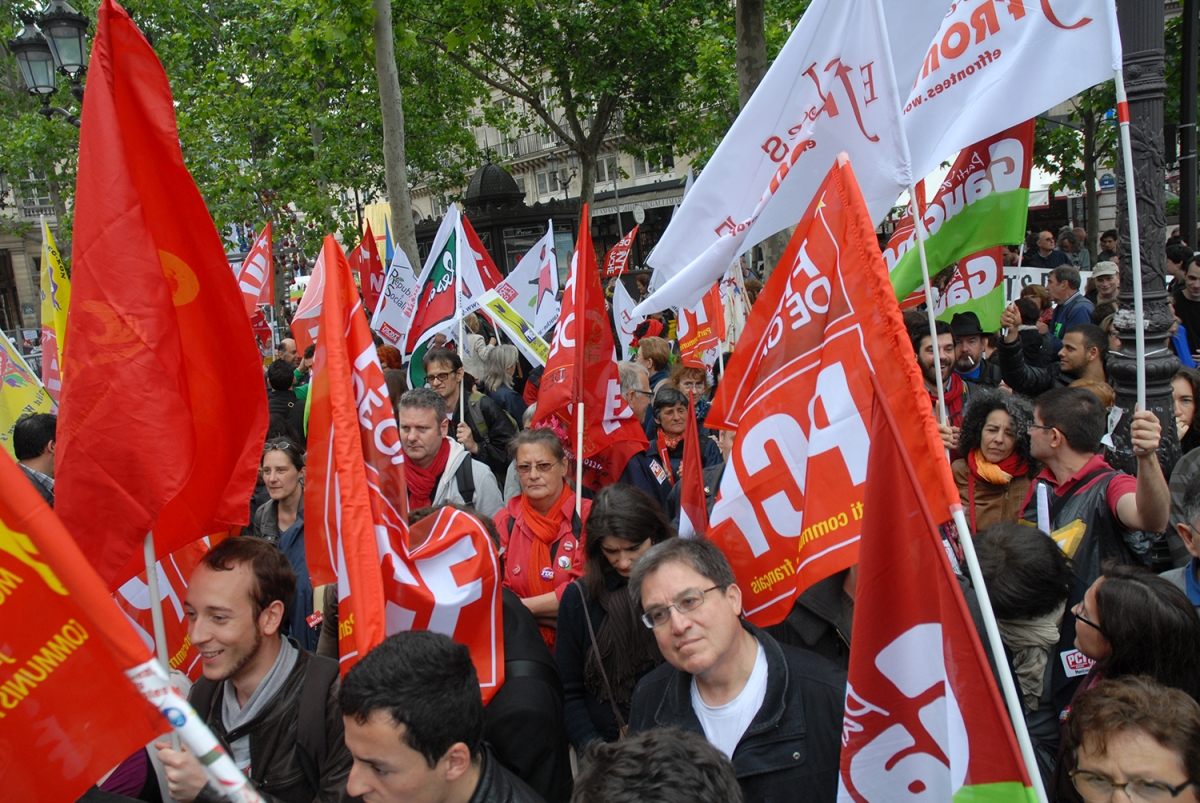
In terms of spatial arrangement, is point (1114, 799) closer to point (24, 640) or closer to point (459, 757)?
point (459, 757)

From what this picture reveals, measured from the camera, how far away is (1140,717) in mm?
2018

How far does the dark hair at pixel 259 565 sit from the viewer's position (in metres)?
2.70

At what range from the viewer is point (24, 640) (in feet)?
5.81

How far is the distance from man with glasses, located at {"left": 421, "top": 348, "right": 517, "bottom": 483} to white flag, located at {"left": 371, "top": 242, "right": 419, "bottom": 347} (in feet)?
8.88

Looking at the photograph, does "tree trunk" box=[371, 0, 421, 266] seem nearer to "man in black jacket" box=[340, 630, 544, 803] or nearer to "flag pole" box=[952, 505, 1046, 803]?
"man in black jacket" box=[340, 630, 544, 803]

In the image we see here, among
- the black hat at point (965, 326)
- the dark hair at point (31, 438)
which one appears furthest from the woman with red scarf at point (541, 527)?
the black hat at point (965, 326)

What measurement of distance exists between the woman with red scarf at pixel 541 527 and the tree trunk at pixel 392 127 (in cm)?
829

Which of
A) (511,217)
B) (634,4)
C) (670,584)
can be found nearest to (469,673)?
(670,584)

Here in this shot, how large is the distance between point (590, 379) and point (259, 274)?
647 centimetres

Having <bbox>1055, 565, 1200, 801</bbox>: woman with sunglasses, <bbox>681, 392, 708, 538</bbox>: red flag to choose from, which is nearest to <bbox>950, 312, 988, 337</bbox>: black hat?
<bbox>681, 392, 708, 538</bbox>: red flag

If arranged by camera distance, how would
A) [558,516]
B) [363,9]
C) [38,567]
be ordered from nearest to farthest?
[38,567], [558,516], [363,9]

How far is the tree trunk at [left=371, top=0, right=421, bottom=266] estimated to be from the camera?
12055 mm

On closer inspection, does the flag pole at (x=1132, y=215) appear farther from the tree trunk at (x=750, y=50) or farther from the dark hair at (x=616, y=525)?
the tree trunk at (x=750, y=50)

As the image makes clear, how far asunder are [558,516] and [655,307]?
1024 millimetres
